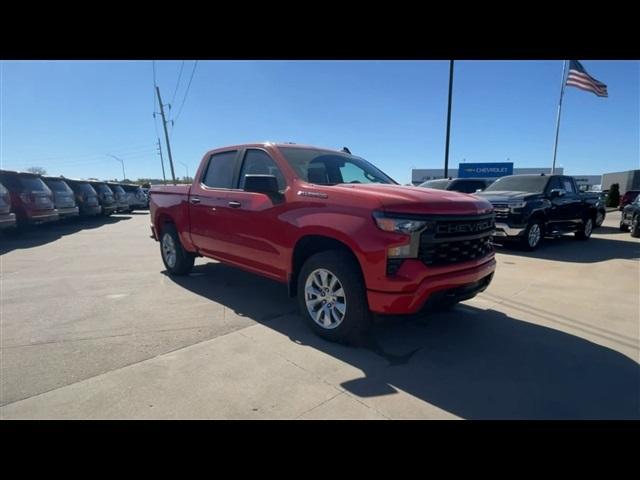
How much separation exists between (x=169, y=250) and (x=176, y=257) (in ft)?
1.08

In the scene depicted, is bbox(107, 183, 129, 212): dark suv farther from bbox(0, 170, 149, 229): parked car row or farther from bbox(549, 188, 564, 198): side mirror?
bbox(549, 188, 564, 198): side mirror

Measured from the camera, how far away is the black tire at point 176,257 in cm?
550

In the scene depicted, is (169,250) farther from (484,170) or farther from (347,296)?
(484,170)

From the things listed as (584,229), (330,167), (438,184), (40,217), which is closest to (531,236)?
(584,229)

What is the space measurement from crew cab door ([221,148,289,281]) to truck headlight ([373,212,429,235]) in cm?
118

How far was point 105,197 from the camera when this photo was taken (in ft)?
55.2

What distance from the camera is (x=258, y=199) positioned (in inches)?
154

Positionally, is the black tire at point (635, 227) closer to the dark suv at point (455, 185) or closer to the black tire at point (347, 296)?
the dark suv at point (455, 185)

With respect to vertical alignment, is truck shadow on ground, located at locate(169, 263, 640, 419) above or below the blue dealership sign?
below

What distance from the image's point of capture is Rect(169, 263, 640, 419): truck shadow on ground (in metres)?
2.32

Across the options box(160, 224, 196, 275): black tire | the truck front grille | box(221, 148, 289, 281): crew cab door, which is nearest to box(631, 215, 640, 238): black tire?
the truck front grille

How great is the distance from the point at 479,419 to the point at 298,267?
2097 mm
